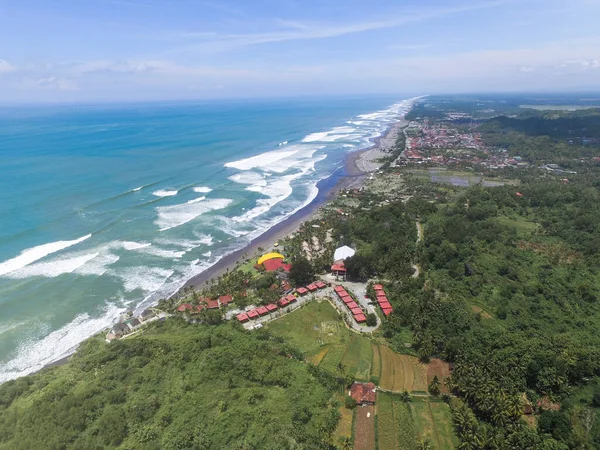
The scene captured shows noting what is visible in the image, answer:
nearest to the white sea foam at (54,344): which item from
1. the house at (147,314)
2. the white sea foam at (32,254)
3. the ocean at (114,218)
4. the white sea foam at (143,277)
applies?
the ocean at (114,218)

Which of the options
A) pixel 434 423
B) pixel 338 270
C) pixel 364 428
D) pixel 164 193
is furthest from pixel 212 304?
pixel 164 193

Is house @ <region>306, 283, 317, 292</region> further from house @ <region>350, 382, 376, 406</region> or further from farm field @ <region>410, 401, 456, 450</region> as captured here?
farm field @ <region>410, 401, 456, 450</region>

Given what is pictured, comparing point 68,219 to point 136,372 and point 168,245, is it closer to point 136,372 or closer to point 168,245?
point 168,245

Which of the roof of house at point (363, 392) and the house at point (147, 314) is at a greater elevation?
the roof of house at point (363, 392)

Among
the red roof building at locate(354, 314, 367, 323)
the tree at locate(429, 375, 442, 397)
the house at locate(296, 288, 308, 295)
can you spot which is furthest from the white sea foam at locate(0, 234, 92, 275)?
the tree at locate(429, 375, 442, 397)

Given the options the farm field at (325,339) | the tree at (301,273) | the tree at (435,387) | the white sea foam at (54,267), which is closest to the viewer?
the tree at (435,387)

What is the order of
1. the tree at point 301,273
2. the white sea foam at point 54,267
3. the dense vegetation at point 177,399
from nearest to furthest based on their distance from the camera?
1. the dense vegetation at point 177,399
2. the tree at point 301,273
3. the white sea foam at point 54,267

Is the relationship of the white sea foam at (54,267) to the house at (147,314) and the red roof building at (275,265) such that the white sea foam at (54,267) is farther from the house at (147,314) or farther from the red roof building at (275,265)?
the red roof building at (275,265)
